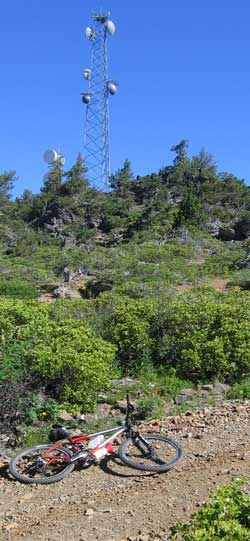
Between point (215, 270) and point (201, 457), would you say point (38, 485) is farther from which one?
point (215, 270)

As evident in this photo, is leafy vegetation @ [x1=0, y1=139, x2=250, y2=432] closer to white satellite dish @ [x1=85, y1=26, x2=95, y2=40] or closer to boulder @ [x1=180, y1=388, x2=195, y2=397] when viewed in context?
boulder @ [x1=180, y1=388, x2=195, y2=397]

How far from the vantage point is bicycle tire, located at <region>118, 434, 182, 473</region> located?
15.7 feet

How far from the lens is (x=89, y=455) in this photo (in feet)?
16.0

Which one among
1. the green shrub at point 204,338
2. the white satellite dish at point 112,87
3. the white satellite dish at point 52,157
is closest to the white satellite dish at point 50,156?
the white satellite dish at point 52,157

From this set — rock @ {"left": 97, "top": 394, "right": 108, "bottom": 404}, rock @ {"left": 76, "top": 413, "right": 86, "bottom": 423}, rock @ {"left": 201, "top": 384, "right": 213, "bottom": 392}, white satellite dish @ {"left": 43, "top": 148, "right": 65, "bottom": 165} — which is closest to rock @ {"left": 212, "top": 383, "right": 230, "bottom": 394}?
rock @ {"left": 201, "top": 384, "right": 213, "bottom": 392}

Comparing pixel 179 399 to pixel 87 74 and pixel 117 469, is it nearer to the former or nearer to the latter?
pixel 117 469

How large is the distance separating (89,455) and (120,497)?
558 millimetres

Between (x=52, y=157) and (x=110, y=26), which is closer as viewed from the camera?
(x=110, y=26)

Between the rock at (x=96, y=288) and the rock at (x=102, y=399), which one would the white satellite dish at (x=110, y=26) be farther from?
the rock at (x=102, y=399)

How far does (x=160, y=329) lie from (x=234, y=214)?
32.7 m

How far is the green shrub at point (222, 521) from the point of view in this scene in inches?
106

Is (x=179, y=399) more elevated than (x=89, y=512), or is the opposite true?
(x=179, y=399)

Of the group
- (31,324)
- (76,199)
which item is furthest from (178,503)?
(76,199)

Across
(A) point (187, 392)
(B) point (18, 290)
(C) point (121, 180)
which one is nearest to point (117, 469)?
(A) point (187, 392)
